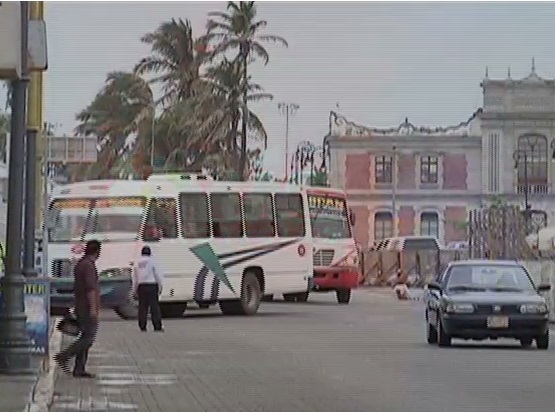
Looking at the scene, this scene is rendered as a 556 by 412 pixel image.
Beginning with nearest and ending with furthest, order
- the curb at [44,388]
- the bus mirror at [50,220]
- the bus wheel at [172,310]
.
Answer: the curb at [44,388] < the bus mirror at [50,220] < the bus wheel at [172,310]

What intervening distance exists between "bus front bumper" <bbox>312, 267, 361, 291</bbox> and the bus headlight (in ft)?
29.5

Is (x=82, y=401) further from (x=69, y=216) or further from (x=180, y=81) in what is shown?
(x=180, y=81)

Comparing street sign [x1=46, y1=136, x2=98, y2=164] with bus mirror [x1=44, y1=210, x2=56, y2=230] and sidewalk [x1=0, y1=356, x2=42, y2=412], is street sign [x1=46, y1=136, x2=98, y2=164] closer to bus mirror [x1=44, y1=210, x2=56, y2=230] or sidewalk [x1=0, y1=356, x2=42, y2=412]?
bus mirror [x1=44, y1=210, x2=56, y2=230]

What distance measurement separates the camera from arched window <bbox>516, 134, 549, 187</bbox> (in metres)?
45.2

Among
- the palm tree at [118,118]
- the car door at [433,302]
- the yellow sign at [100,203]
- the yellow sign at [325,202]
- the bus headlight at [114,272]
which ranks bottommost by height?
the car door at [433,302]

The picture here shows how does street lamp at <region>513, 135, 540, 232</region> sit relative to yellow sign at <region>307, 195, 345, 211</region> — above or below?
above

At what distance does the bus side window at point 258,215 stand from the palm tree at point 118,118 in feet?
53.5

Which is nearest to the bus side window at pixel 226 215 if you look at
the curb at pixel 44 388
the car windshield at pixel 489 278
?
the car windshield at pixel 489 278

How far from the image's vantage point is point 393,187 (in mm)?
48844

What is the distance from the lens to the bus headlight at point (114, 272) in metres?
26.5

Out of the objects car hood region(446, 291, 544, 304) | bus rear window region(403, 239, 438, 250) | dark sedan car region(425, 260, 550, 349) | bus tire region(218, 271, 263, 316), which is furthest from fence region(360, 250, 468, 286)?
car hood region(446, 291, 544, 304)

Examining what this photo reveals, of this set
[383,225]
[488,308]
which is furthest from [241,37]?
[488,308]

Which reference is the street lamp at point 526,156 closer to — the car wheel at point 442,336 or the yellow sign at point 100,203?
the yellow sign at point 100,203

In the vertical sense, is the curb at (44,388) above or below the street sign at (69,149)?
below
